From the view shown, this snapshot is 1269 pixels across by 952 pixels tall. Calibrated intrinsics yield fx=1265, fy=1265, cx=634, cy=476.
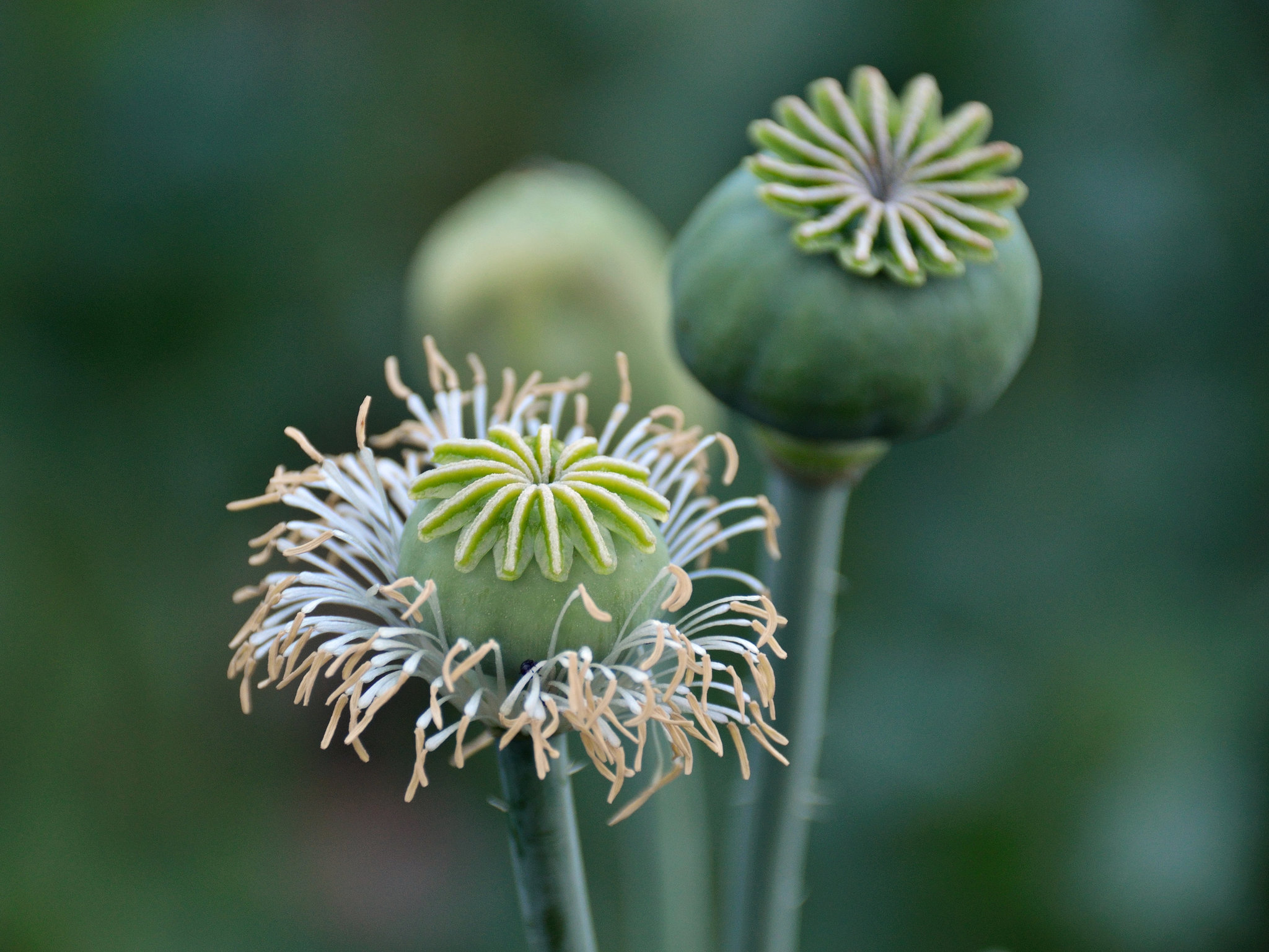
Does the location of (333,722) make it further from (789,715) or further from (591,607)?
(789,715)

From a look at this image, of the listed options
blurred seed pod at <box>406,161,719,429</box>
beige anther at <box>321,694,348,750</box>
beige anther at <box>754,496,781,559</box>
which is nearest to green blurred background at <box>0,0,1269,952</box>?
blurred seed pod at <box>406,161,719,429</box>

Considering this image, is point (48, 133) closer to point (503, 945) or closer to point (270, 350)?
point (270, 350)

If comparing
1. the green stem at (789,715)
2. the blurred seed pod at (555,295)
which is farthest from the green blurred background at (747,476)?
the green stem at (789,715)

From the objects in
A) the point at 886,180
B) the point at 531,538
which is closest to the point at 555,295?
the point at 886,180

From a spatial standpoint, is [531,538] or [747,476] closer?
[531,538]

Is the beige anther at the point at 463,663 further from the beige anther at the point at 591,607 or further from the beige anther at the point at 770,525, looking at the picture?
the beige anther at the point at 770,525

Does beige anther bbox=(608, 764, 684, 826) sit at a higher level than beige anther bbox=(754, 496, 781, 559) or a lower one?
lower

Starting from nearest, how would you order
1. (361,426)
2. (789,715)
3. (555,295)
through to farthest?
(361,426), (789,715), (555,295)

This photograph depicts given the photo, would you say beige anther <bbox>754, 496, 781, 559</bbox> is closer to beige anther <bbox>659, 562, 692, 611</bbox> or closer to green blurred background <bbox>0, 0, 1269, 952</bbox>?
beige anther <bbox>659, 562, 692, 611</bbox>
